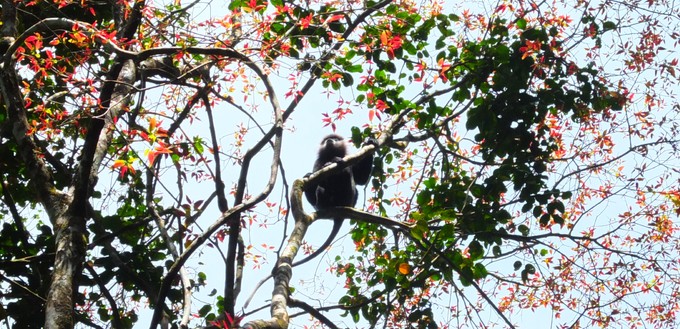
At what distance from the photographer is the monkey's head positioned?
28.0 feet

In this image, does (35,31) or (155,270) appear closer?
(35,31)

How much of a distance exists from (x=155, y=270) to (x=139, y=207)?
74cm

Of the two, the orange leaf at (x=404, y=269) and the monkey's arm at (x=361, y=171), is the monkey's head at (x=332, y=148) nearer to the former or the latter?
the monkey's arm at (x=361, y=171)

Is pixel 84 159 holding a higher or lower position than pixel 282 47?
lower

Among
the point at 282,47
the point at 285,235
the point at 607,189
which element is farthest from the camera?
the point at 607,189

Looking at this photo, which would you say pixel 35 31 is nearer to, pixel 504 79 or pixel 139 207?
pixel 139 207

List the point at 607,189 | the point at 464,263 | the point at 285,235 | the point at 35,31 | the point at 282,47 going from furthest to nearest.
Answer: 1. the point at 607,189
2. the point at 464,263
3. the point at 285,235
4. the point at 282,47
5. the point at 35,31

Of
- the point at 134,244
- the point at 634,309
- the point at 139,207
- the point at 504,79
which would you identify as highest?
the point at 504,79

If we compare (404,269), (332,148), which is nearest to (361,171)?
(332,148)

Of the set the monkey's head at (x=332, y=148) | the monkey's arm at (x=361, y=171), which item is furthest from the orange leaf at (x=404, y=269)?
the monkey's head at (x=332, y=148)

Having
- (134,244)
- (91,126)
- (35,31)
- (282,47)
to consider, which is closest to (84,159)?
(91,126)

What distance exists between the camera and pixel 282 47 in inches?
168

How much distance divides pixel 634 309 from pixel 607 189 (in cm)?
99

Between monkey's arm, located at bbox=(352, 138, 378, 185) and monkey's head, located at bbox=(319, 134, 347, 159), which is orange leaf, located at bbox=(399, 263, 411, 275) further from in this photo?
monkey's head, located at bbox=(319, 134, 347, 159)
